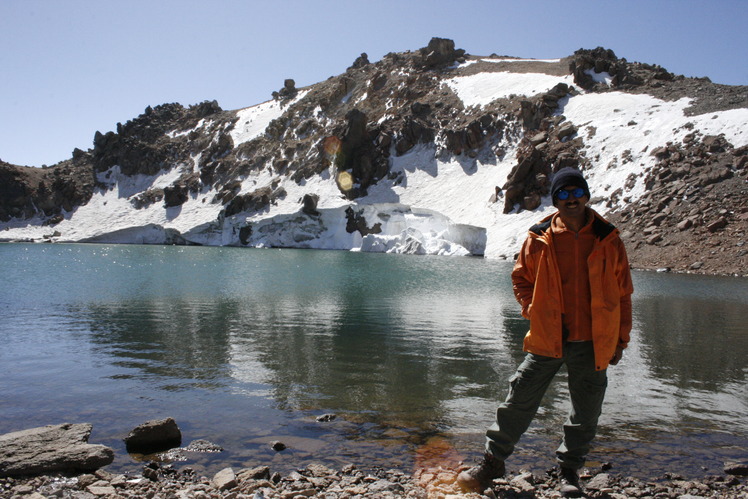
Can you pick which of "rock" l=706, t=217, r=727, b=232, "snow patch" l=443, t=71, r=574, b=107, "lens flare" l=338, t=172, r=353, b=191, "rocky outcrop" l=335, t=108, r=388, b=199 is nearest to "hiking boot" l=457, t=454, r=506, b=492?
"rock" l=706, t=217, r=727, b=232

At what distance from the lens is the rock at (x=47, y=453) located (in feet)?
17.5

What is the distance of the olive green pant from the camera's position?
4.74m

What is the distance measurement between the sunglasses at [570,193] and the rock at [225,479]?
4091mm

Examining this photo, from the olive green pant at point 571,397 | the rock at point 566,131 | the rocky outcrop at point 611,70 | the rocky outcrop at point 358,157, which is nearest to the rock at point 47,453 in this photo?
the olive green pant at point 571,397

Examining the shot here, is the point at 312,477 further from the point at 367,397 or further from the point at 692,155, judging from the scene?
the point at 692,155

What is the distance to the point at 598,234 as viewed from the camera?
468cm

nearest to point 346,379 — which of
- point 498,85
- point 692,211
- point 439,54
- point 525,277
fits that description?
point 525,277

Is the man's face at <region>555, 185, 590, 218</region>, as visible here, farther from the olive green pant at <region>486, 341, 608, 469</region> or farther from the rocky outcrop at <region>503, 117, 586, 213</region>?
the rocky outcrop at <region>503, 117, 586, 213</region>

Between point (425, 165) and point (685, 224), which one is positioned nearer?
point (685, 224)

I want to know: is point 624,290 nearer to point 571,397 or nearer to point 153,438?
point 571,397

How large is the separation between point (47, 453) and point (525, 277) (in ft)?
17.5

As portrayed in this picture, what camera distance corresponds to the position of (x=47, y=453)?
5520 mm

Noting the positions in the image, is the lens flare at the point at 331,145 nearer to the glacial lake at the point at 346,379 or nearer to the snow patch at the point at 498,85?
the snow patch at the point at 498,85

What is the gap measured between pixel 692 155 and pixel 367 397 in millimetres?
46931
